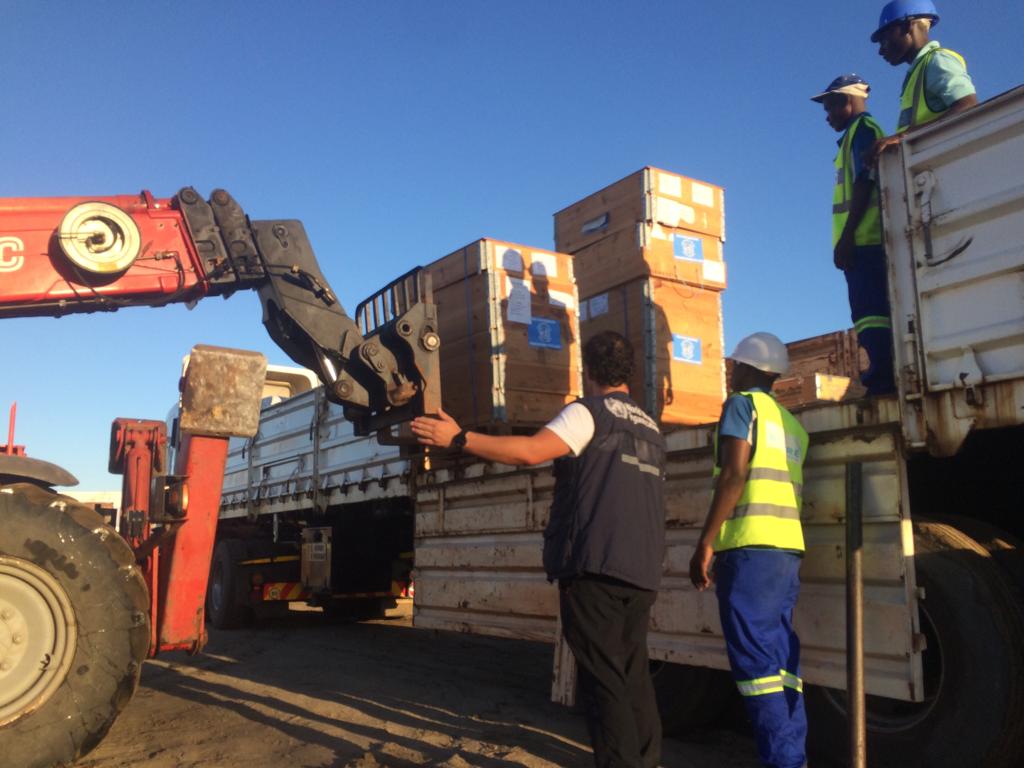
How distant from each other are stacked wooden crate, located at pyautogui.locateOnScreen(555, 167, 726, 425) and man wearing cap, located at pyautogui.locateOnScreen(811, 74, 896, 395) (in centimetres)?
145

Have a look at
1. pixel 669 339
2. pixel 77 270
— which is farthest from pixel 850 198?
pixel 77 270

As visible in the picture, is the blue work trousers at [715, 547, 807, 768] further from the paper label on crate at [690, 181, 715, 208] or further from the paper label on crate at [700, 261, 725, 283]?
the paper label on crate at [690, 181, 715, 208]

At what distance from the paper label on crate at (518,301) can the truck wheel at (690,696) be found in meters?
2.64

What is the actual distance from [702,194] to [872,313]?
7.63 feet

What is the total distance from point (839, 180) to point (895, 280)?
1378mm

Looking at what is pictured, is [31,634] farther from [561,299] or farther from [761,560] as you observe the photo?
[561,299]

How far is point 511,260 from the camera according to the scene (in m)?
6.47

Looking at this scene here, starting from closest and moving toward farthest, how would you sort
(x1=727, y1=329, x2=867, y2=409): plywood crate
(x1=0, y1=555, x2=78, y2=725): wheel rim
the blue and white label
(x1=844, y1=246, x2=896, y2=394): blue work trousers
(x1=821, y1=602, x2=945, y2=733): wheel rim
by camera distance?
(x1=821, y1=602, x2=945, y2=733): wheel rim
(x1=0, y1=555, x2=78, y2=725): wheel rim
(x1=844, y1=246, x2=896, y2=394): blue work trousers
the blue and white label
(x1=727, y1=329, x2=867, y2=409): plywood crate

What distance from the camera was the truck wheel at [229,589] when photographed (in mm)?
10398

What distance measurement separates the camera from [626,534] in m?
3.18

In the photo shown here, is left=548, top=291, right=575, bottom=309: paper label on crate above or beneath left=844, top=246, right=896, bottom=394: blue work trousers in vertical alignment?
above

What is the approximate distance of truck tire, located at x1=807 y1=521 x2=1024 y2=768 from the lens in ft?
11.0

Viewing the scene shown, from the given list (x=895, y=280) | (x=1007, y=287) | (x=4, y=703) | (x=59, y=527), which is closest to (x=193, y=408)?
(x=59, y=527)

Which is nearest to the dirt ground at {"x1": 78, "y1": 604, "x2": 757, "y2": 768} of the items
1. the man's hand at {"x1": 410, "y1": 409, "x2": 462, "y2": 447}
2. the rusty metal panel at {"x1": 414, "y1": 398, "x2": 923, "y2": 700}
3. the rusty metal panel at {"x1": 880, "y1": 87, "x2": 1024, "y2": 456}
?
the rusty metal panel at {"x1": 414, "y1": 398, "x2": 923, "y2": 700}
